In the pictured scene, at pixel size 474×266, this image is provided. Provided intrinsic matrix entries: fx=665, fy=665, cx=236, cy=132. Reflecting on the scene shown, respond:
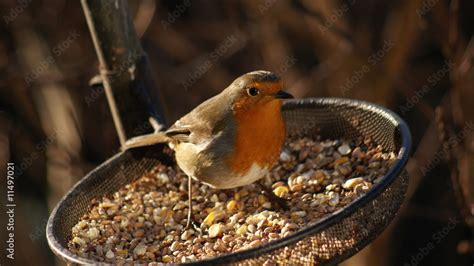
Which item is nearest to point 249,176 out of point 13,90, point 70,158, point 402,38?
point 402,38

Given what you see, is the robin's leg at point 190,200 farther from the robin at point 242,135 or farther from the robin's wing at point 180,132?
the robin's wing at point 180,132

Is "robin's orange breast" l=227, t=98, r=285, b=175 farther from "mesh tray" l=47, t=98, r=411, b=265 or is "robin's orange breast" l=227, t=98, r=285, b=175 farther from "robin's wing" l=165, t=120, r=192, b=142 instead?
"mesh tray" l=47, t=98, r=411, b=265

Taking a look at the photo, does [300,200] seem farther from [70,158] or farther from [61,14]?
[61,14]

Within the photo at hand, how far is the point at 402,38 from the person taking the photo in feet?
15.0

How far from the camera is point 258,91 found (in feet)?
9.70

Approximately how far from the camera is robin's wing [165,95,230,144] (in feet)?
10.2

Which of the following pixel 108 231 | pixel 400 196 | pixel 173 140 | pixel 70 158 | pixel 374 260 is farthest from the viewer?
pixel 70 158

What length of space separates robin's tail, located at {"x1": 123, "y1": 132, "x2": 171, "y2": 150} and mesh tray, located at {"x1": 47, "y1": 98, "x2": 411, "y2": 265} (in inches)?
3.6

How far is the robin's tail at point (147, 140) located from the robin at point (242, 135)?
0.78ft

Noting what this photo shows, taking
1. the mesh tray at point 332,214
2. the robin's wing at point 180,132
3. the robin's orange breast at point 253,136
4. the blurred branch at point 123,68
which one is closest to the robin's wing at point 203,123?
the robin's wing at point 180,132

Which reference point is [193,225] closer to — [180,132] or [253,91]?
[180,132]

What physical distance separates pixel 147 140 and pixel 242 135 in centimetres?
59

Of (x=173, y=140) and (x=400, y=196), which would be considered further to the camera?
(x=173, y=140)

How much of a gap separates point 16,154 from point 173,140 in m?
3.28
